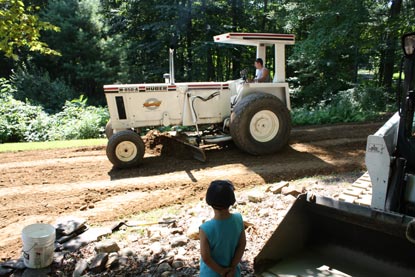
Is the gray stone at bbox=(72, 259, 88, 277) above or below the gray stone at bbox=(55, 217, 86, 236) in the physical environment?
below

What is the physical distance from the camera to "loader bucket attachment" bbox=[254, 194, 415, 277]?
9.82ft

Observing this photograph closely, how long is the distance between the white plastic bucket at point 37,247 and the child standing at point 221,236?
1.91 metres

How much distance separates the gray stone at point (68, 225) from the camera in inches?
173

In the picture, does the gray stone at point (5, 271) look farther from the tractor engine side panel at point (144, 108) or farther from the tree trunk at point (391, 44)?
the tree trunk at point (391, 44)

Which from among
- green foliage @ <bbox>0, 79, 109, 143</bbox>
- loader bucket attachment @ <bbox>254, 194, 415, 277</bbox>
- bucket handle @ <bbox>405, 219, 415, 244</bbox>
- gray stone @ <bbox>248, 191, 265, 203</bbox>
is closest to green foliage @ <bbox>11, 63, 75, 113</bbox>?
green foliage @ <bbox>0, 79, 109, 143</bbox>

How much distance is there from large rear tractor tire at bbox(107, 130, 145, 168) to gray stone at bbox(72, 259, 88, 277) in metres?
3.50

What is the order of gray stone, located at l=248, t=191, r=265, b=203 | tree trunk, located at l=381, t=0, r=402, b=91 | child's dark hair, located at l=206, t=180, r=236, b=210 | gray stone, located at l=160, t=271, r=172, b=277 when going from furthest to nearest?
1. tree trunk, located at l=381, t=0, r=402, b=91
2. gray stone, located at l=248, t=191, r=265, b=203
3. gray stone, located at l=160, t=271, r=172, b=277
4. child's dark hair, located at l=206, t=180, r=236, b=210

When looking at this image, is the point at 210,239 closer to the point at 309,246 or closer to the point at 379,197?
the point at 309,246

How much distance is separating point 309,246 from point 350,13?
41.9ft

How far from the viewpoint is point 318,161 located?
24.0 ft

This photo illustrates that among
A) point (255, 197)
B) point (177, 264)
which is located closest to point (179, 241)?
point (177, 264)

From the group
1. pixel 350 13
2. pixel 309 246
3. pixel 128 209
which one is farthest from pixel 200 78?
pixel 309 246

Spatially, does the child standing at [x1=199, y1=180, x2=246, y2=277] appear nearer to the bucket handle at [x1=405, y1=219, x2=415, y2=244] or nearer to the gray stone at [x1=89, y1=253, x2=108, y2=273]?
the bucket handle at [x1=405, y1=219, x2=415, y2=244]

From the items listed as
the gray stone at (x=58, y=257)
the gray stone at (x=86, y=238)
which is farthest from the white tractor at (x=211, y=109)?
the gray stone at (x=58, y=257)
